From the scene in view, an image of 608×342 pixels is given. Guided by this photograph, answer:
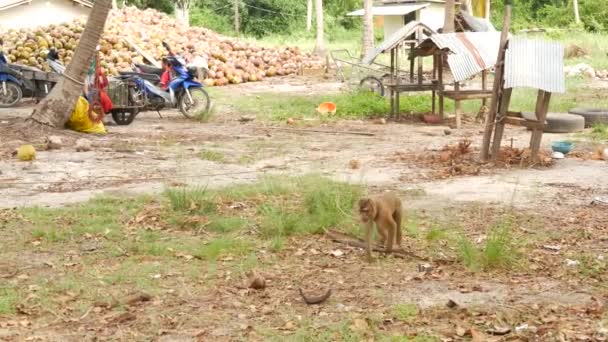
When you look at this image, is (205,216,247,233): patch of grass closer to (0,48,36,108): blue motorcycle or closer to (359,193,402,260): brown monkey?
(359,193,402,260): brown monkey

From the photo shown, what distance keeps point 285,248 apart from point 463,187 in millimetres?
3244

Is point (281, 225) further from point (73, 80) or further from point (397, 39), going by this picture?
point (397, 39)

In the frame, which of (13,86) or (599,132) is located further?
(13,86)

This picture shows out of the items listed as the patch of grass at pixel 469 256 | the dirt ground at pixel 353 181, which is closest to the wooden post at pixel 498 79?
the dirt ground at pixel 353 181

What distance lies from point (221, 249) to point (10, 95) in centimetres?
1136

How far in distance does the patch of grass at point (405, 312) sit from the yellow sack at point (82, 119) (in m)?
9.12

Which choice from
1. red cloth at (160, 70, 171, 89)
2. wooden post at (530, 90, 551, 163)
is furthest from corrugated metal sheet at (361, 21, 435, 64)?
wooden post at (530, 90, 551, 163)

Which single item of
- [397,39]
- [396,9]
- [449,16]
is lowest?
[397,39]

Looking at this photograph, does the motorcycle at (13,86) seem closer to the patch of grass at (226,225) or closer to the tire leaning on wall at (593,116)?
the patch of grass at (226,225)

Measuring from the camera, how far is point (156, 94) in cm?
1527

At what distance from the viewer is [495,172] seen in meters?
10.3

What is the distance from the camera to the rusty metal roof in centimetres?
1467

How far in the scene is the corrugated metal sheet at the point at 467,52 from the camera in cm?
1465

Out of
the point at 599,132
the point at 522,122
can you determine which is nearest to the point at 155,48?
the point at 599,132
